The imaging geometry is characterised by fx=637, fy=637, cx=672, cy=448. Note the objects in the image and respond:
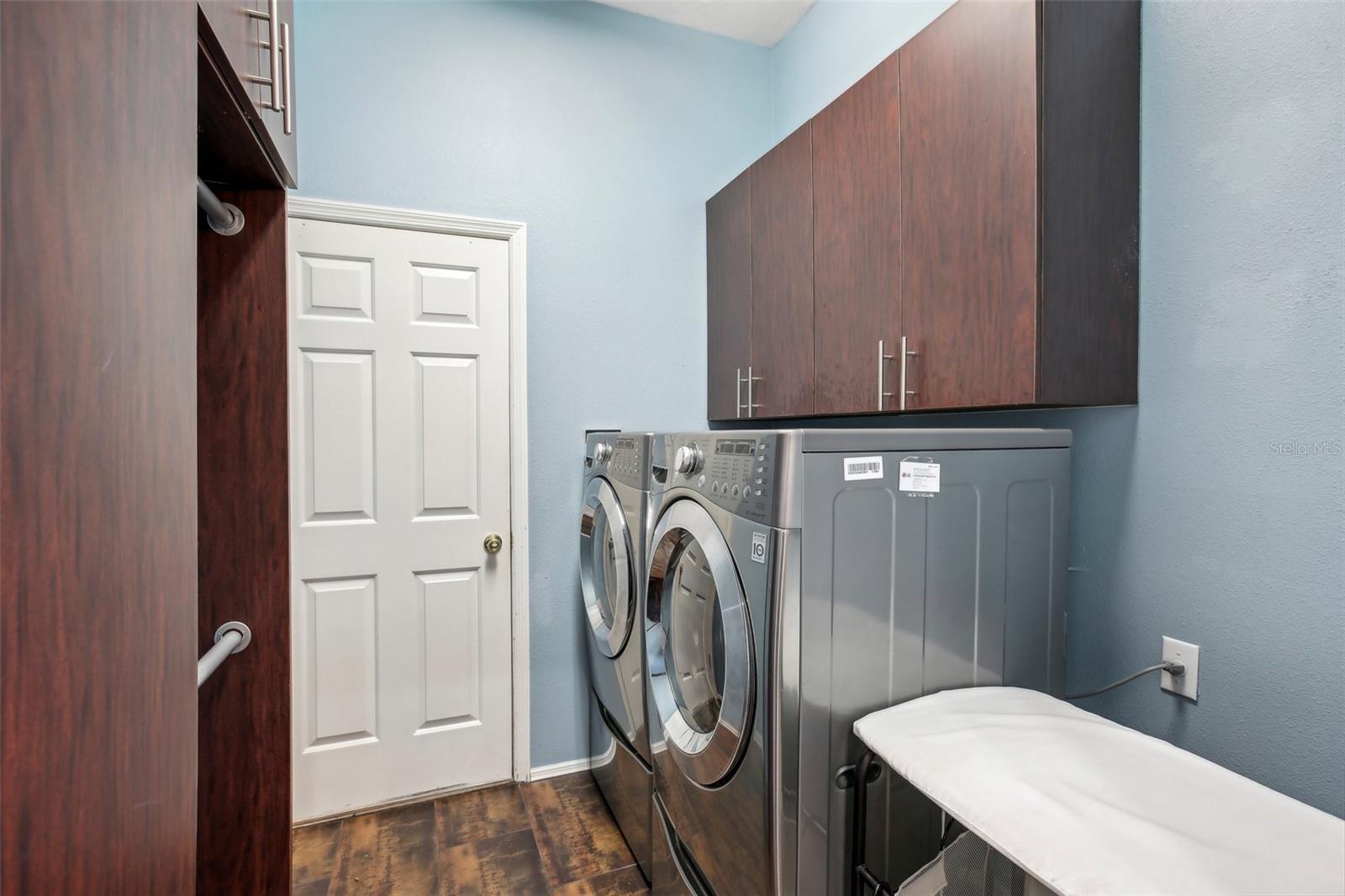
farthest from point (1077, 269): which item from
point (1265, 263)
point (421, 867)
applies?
point (421, 867)

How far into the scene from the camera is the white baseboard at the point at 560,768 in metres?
2.41

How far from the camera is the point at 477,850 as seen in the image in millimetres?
1979

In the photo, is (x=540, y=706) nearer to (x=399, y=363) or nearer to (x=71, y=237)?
(x=399, y=363)

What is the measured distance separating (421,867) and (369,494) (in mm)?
1168

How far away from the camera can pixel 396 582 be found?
7.30ft

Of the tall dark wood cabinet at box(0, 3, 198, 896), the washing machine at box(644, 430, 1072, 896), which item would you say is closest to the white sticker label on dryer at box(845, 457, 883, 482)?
the washing machine at box(644, 430, 1072, 896)

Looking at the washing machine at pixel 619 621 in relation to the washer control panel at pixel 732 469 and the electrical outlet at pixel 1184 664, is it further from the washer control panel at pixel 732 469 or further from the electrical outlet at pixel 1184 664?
the electrical outlet at pixel 1184 664

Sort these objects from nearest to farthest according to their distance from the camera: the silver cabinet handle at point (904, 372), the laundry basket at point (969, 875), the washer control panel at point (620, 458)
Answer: the laundry basket at point (969, 875) → the silver cabinet handle at point (904, 372) → the washer control panel at point (620, 458)

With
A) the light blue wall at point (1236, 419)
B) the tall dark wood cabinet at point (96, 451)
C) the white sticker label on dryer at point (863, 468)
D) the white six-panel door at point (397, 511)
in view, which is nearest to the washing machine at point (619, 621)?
the white six-panel door at point (397, 511)

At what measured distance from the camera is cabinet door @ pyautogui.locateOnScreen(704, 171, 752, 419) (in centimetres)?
234

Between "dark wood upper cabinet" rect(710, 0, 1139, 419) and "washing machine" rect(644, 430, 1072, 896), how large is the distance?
193 millimetres

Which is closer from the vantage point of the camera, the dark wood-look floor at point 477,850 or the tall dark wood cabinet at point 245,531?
the tall dark wood cabinet at point 245,531

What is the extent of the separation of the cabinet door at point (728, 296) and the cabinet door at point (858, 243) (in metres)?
0.45

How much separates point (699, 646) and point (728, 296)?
1448mm
